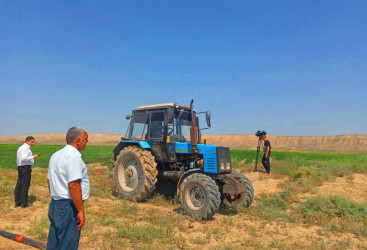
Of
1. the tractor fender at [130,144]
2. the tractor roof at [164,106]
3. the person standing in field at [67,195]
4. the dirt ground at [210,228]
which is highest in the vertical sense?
the tractor roof at [164,106]

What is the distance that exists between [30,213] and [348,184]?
961 centimetres

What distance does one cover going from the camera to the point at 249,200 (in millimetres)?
7031

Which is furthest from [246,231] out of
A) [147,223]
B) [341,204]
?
[341,204]

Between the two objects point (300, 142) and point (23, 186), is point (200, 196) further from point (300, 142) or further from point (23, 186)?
point (300, 142)

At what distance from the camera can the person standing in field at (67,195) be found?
2.68 meters

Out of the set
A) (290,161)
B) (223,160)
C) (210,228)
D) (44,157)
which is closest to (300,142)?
(290,161)

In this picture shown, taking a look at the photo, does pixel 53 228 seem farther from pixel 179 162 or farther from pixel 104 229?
pixel 179 162

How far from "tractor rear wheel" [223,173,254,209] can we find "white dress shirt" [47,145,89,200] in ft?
16.2

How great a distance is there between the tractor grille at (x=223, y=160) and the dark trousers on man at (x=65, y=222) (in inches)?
175

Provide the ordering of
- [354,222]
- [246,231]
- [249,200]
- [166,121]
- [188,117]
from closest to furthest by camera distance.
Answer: [246,231], [354,222], [249,200], [166,121], [188,117]

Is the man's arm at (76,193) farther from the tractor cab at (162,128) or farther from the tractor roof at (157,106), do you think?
the tractor roof at (157,106)

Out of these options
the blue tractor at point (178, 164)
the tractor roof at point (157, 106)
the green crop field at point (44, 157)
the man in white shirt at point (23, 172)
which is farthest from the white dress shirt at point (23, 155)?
the green crop field at point (44, 157)

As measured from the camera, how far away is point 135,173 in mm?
8242

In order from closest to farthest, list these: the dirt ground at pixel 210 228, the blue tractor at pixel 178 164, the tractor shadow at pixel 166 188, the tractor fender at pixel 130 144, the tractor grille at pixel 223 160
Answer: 1. the dirt ground at pixel 210 228
2. the blue tractor at pixel 178 164
3. the tractor grille at pixel 223 160
4. the tractor fender at pixel 130 144
5. the tractor shadow at pixel 166 188
